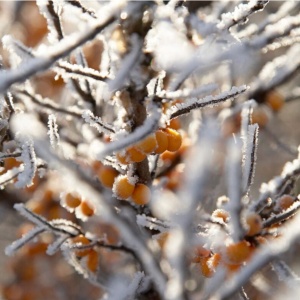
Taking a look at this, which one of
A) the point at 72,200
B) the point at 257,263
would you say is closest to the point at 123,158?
the point at 72,200

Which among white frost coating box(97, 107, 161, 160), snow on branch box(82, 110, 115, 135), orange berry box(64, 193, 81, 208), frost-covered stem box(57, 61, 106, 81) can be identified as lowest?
white frost coating box(97, 107, 161, 160)

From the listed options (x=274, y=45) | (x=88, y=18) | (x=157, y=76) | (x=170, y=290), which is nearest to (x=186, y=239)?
(x=170, y=290)

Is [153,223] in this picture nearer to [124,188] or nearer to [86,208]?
[124,188]

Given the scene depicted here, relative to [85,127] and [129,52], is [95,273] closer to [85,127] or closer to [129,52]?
[85,127]

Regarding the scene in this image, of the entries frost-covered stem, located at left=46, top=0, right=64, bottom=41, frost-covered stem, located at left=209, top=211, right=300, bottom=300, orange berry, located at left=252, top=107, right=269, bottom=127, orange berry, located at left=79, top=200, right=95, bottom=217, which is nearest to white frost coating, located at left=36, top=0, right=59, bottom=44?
frost-covered stem, located at left=46, top=0, right=64, bottom=41

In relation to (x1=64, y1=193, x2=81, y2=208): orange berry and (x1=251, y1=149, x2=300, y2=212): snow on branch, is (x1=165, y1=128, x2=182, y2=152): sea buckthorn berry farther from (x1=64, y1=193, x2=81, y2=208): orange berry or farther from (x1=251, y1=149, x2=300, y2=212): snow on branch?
(x1=64, y1=193, x2=81, y2=208): orange berry
